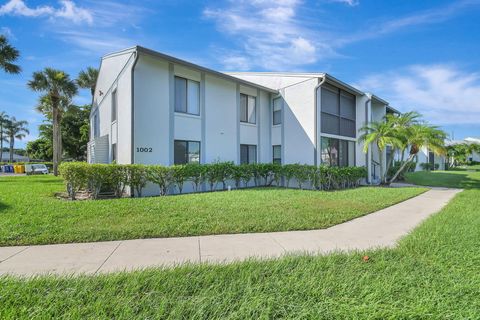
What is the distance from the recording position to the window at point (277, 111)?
54.0 ft

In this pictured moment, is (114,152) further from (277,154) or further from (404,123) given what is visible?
(404,123)

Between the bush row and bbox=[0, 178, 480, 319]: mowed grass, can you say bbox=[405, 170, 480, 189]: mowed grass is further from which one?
bbox=[0, 178, 480, 319]: mowed grass

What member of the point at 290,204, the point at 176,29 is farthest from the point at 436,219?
the point at 176,29

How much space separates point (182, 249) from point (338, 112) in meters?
14.9

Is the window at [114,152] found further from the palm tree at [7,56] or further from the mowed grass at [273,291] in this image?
the palm tree at [7,56]

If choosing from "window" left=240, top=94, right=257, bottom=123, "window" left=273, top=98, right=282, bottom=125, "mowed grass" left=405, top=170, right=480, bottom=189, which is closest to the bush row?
"window" left=240, top=94, right=257, bottom=123

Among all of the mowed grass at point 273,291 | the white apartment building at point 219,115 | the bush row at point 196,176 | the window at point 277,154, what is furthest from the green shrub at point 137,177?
the window at point 277,154

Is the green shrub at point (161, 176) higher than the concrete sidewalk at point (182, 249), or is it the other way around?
the green shrub at point (161, 176)

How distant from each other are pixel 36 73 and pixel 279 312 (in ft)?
96.0

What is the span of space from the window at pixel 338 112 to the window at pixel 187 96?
7.39 m

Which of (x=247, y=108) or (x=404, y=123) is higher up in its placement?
(x=247, y=108)

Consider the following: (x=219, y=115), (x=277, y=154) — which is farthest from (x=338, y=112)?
(x=219, y=115)

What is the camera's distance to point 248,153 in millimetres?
15805

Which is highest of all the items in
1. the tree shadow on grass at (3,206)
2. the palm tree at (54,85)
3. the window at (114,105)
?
the palm tree at (54,85)
